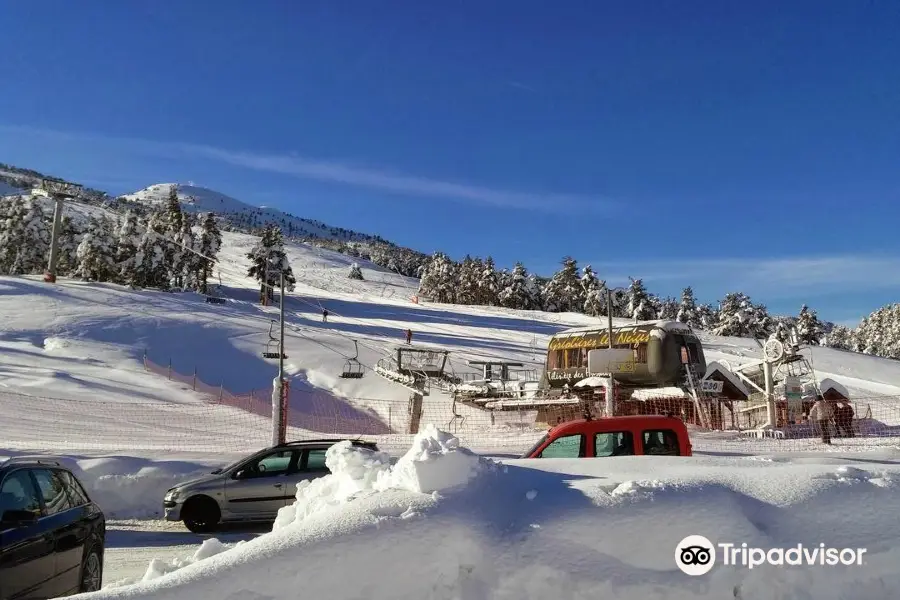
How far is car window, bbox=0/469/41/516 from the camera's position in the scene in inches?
231

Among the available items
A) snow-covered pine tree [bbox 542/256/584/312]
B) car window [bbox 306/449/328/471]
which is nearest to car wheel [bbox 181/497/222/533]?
car window [bbox 306/449/328/471]

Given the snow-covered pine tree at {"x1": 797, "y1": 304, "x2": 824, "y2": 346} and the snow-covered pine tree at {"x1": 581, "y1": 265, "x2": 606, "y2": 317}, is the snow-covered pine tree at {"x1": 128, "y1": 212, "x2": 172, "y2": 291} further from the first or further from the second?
the snow-covered pine tree at {"x1": 797, "y1": 304, "x2": 824, "y2": 346}

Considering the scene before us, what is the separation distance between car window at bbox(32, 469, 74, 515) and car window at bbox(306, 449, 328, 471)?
18.6 ft

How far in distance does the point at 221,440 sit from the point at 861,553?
852 inches

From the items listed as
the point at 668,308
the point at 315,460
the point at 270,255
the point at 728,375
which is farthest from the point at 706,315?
the point at 315,460

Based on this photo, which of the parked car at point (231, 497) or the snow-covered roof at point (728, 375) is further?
the snow-covered roof at point (728, 375)

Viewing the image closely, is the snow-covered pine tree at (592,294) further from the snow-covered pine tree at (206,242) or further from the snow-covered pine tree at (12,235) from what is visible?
the snow-covered pine tree at (12,235)

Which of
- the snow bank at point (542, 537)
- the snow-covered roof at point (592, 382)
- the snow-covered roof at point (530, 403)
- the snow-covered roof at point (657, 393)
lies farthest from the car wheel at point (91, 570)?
the snow-covered roof at point (657, 393)

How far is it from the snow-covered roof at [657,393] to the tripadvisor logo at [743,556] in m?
25.2

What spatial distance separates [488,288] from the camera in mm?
105312

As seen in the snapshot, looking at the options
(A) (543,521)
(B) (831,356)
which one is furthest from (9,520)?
(B) (831,356)

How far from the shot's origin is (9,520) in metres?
5.64

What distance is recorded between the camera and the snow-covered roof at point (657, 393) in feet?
97.6

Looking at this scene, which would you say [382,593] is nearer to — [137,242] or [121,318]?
[121,318]
